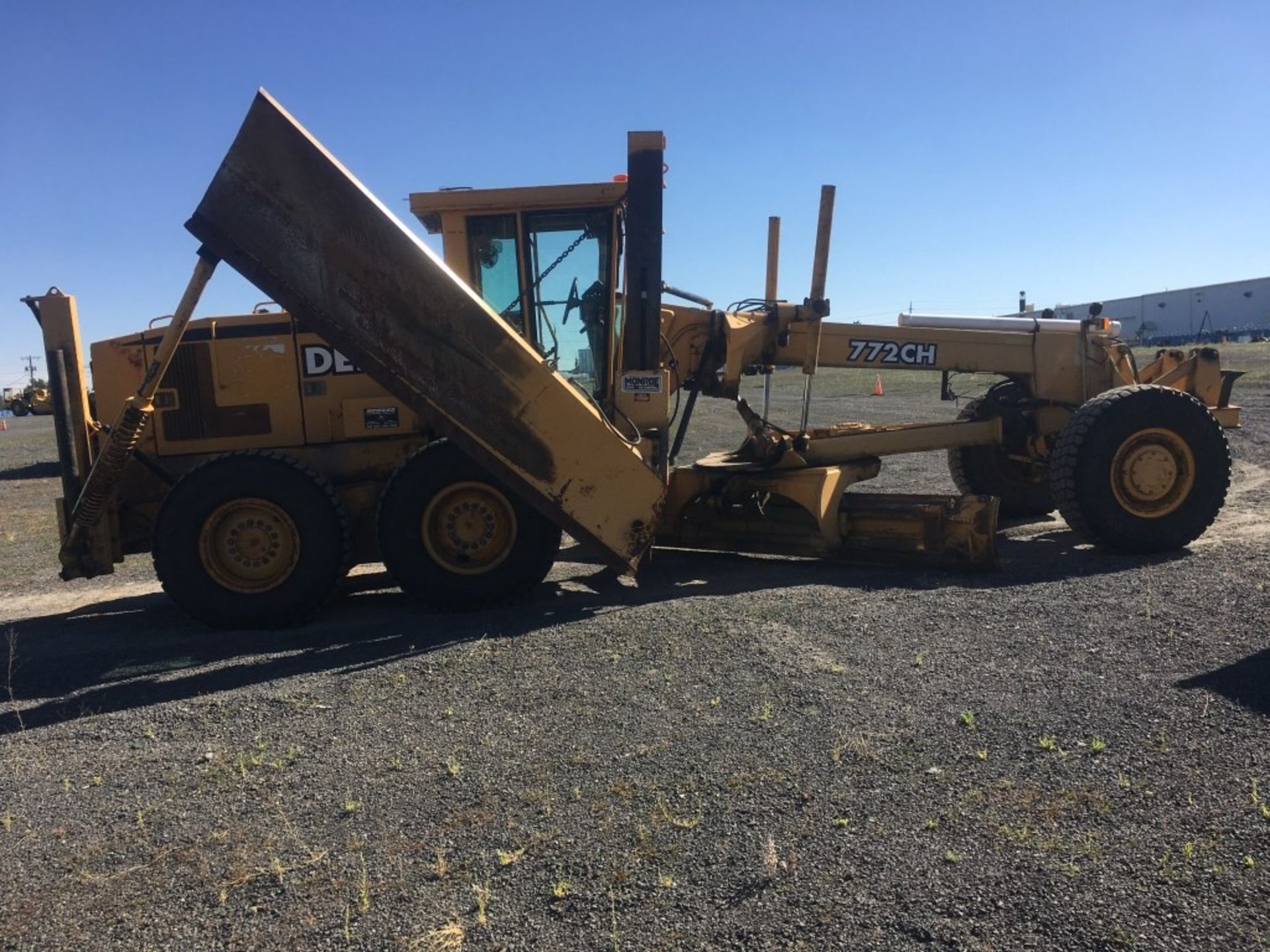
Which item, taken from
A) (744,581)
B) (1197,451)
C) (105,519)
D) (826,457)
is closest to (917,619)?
(744,581)

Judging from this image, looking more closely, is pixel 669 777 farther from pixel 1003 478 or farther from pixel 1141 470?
pixel 1003 478

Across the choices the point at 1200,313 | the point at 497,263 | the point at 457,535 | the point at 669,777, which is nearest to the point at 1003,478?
the point at 497,263

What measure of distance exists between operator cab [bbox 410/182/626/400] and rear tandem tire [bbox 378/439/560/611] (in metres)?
1.11

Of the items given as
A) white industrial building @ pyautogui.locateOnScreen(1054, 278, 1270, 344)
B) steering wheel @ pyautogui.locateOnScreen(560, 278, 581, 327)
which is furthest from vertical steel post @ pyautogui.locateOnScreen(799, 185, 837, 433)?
white industrial building @ pyautogui.locateOnScreen(1054, 278, 1270, 344)

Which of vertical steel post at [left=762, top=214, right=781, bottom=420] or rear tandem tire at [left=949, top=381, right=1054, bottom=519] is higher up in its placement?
vertical steel post at [left=762, top=214, right=781, bottom=420]

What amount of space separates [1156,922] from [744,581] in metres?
4.44

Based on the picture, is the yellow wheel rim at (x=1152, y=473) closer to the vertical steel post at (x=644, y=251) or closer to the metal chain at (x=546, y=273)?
the vertical steel post at (x=644, y=251)

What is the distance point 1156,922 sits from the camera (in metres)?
2.71

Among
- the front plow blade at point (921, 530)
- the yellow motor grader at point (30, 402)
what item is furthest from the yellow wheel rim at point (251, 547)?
the yellow motor grader at point (30, 402)

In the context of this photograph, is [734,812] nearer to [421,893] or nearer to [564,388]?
[421,893]

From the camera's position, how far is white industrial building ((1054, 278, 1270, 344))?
69.6 meters

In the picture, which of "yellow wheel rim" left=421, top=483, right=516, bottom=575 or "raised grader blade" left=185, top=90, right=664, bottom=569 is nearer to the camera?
"raised grader blade" left=185, top=90, right=664, bottom=569

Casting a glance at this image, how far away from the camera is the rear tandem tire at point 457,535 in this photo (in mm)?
6402

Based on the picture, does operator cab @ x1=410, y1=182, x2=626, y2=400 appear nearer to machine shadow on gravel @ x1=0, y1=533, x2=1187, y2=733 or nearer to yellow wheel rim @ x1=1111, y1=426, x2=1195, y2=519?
machine shadow on gravel @ x1=0, y1=533, x2=1187, y2=733
